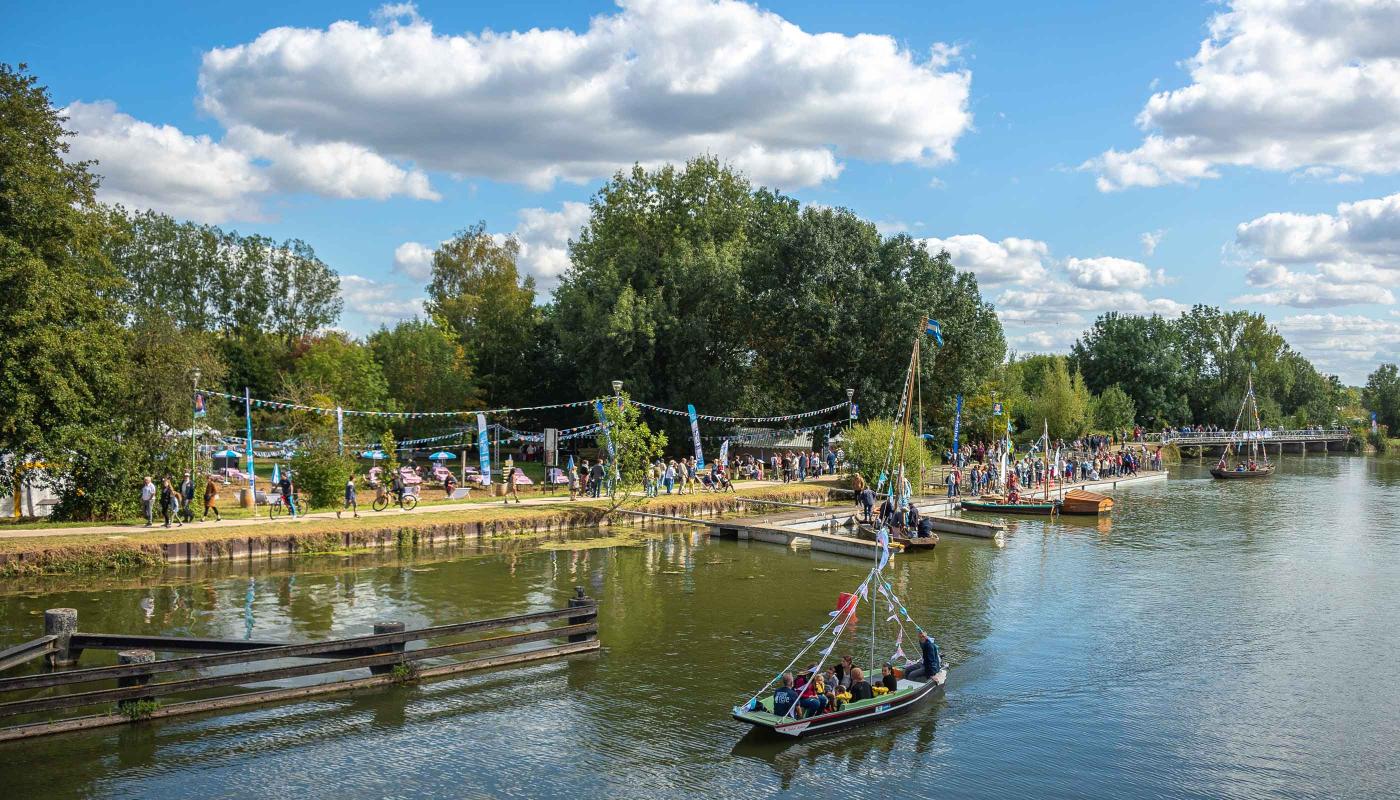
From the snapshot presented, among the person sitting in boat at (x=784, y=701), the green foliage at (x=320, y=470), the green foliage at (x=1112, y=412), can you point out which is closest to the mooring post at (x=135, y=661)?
the person sitting in boat at (x=784, y=701)

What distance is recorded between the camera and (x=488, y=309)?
77.2m

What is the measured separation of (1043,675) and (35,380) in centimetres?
2958

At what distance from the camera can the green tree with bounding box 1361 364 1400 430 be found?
415 ft

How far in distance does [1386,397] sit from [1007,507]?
107 meters

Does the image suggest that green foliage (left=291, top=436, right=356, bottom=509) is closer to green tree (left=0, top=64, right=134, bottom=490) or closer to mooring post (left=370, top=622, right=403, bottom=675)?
green tree (left=0, top=64, right=134, bottom=490)

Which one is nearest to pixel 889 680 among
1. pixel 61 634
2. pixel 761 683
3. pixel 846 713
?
pixel 846 713

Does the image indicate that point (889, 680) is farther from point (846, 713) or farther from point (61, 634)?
point (61, 634)

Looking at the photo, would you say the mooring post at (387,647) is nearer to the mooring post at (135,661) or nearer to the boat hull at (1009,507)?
the mooring post at (135,661)

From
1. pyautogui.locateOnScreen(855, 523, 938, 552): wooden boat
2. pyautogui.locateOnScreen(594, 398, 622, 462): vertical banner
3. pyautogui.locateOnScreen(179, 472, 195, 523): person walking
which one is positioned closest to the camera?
pyautogui.locateOnScreen(179, 472, 195, 523): person walking

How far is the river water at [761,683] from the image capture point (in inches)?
579

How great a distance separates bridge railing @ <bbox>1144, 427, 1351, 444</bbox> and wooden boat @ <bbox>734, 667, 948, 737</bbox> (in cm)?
7999

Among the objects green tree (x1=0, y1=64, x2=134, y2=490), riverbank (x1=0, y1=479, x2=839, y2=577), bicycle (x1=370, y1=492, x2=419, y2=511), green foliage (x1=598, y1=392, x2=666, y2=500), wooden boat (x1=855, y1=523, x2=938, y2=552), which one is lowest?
wooden boat (x1=855, y1=523, x2=938, y2=552)

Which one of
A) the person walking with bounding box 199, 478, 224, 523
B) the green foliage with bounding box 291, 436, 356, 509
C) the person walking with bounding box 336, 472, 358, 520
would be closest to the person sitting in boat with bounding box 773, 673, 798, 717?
the person walking with bounding box 336, 472, 358, 520

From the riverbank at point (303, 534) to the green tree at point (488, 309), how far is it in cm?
2855
